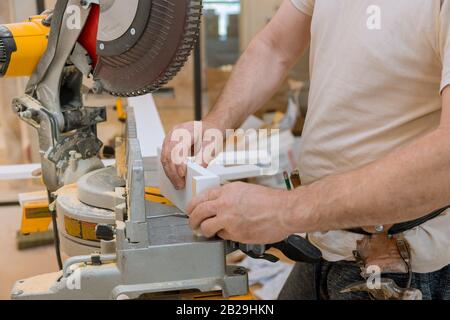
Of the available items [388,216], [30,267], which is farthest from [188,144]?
[30,267]

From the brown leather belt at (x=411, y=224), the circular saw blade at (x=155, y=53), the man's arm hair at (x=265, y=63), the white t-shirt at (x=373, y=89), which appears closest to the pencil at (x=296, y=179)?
Answer: the white t-shirt at (x=373, y=89)

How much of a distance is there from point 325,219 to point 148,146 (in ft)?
2.92

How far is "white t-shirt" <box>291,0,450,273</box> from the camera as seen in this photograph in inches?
35.3

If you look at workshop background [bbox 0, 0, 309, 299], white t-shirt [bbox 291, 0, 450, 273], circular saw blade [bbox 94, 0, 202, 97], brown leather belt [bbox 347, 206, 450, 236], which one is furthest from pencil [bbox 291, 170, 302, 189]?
workshop background [bbox 0, 0, 309, 299]

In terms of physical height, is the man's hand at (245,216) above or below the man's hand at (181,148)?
below

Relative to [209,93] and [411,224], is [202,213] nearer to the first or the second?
Result: [411,224]

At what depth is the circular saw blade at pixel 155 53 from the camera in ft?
2.82

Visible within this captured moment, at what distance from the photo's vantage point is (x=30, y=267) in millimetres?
1584

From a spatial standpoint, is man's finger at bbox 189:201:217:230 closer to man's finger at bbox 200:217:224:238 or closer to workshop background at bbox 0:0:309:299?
man's finger at bbox 200:217:224:238

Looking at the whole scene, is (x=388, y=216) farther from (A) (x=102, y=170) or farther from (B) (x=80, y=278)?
(A) (x=102, y=170)

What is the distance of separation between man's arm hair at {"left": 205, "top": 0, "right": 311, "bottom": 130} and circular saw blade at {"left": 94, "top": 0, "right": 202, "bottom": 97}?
0.84 feet

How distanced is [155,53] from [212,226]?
1.08ft

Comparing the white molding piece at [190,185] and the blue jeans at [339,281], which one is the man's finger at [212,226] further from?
the blue jeans at [339,281]

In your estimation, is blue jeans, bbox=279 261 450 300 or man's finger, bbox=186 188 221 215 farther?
blue jeans, bbox=279 261 450 300
